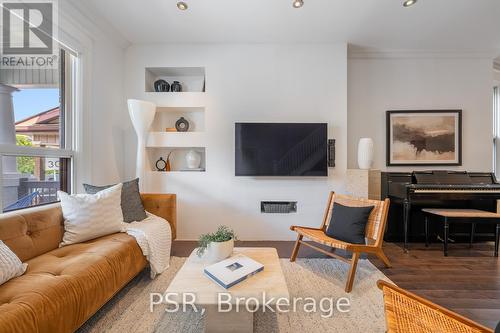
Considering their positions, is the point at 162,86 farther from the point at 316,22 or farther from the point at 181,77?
the point at 316,22

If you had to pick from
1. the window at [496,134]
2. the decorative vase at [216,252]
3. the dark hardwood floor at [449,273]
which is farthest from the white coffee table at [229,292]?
the window at [496,134]

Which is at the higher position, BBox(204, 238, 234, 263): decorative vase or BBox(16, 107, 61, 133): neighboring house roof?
BBox(16, 107, 61, 133): neighboring house roof

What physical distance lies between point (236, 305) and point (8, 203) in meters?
1.99

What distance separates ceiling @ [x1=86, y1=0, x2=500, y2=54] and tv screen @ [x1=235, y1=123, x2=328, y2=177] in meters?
1.14

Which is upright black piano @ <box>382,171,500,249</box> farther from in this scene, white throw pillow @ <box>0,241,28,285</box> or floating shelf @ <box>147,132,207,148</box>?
white throw pillow @ <box>0,241,28,285</box>

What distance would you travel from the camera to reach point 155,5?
2312 millimetres

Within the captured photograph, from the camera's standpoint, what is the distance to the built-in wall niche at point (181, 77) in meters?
3.14

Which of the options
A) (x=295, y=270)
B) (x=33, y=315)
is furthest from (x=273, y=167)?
(x=33, y=315)

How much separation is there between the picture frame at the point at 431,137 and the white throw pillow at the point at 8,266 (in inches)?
164

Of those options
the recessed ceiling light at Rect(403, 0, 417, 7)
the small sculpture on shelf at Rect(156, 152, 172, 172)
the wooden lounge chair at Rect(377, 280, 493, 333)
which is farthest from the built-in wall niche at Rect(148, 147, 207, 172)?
the recessed ceiling light at Rect(403, 0, 417, 7)

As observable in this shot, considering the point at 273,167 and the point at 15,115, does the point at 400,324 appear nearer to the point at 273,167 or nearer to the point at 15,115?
the point at 273,167

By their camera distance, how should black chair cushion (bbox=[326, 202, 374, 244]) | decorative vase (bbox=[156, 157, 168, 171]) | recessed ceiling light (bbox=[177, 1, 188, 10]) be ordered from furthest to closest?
decorative vase (bbox=[156, 157, 168, 171]) → recessed ceiling light (bbox=[177, 1, 188, 10]) → black chair cushion (bbox=[326, 202, 374, 244])

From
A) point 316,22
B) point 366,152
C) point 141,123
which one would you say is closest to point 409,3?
point 316,22

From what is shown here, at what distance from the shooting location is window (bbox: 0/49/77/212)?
1794 millimetres
